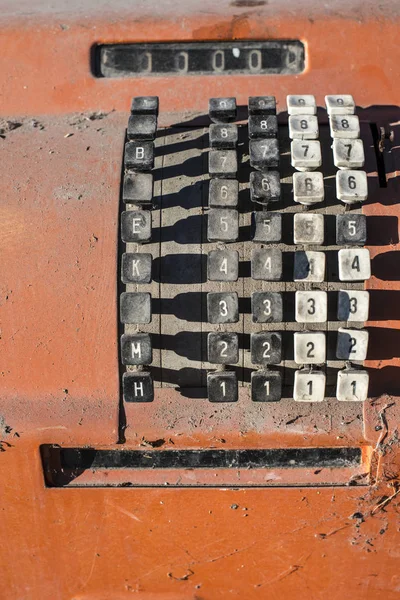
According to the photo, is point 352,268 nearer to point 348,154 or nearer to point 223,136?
point 348,154

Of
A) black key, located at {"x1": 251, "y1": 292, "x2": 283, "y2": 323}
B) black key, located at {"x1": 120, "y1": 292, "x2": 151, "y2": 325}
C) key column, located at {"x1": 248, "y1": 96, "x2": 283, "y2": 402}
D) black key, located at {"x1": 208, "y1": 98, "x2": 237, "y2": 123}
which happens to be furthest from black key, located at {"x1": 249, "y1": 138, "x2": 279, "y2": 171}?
black key, located at {"x1": 120, "y1": 292, "x2": 151, "y2": 325}

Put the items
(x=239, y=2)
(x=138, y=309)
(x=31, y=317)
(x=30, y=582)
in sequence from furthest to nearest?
1. (x=239, y=2)
2. (x=30, y=582)
3. (x=31, y=317)
4. (x=138, y=309)

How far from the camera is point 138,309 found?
4.48 ft

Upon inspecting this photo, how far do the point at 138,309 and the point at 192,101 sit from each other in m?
0.68

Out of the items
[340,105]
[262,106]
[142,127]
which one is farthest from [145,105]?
[340,105]

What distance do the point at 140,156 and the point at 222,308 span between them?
0.44 metres

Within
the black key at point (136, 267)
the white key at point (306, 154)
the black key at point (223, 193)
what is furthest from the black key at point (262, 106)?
the black key at point (136, 267)

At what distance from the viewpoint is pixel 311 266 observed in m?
1.40

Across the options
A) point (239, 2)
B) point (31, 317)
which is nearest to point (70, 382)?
point (31, 317)

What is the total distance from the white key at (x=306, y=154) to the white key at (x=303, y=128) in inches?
0.7

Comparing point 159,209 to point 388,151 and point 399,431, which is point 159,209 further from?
point 399,431

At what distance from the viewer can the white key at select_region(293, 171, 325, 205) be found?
141 cm

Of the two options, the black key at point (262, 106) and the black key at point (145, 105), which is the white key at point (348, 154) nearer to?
the black key at point (262, 106)

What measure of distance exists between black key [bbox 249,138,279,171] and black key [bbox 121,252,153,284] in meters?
0.36
